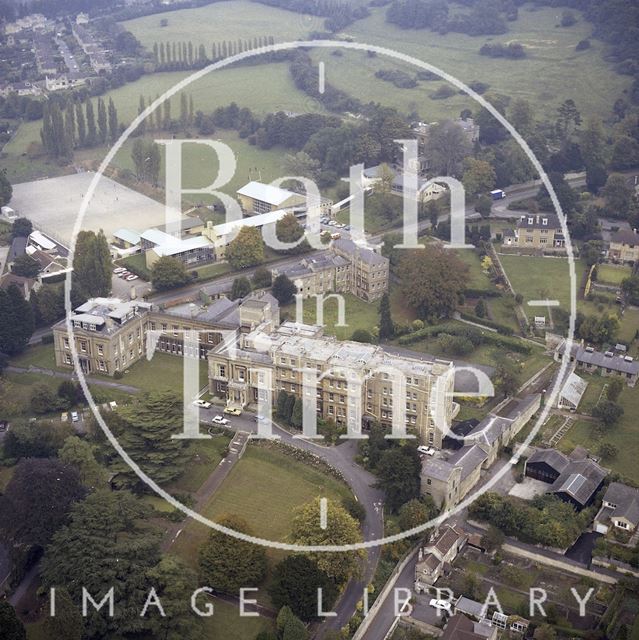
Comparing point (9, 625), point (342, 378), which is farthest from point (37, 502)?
point (342, 378)

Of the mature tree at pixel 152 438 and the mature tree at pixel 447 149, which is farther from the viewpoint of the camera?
the mature tree at pixel 447 149

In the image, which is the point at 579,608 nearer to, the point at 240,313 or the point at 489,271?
the point at 240,313

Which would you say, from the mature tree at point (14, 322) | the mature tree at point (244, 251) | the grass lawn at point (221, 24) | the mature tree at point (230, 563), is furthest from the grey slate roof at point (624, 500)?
the grass lawn at point (221, 24)

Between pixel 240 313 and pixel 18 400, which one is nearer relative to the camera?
pixel 18 400

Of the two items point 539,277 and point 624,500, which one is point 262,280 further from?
point 624,500

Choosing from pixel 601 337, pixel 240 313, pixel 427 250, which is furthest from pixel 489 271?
pixel 240 313

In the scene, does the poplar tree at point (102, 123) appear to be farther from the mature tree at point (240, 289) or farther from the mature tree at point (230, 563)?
the mature tree at point (230, 563)

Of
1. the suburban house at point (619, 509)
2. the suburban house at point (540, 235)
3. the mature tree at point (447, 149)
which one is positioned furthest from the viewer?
the mature tree at point (447, 149)
